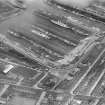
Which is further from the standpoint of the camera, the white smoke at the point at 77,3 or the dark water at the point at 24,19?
the white smoke at the point at 77,3

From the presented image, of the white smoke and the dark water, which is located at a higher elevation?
the white smoke

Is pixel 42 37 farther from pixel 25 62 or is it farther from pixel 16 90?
pixel 16 90

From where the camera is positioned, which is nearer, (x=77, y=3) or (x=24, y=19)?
(x=24, y=19)

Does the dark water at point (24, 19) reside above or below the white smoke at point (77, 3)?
below

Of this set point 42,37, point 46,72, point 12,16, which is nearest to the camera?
point 46,72

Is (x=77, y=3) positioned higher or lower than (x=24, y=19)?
higher

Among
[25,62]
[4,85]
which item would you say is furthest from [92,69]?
[4,85]

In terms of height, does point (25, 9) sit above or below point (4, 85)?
above

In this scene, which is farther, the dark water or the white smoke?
the white smoke
